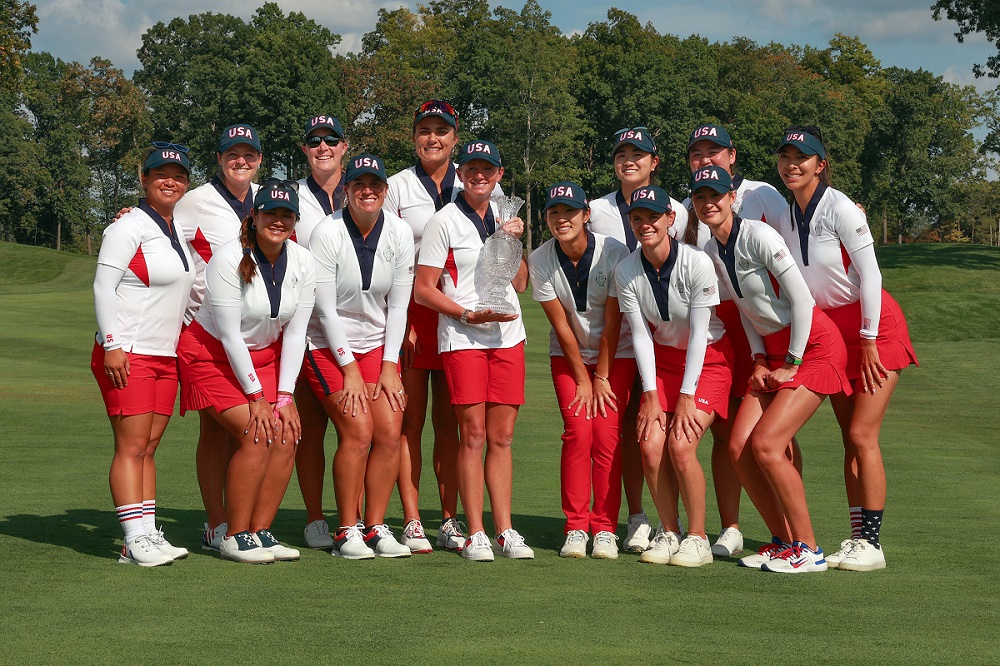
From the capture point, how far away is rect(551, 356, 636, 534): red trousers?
6.73 meters

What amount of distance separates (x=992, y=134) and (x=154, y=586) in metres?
48.9

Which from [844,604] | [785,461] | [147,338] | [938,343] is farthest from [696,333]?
[938,343]

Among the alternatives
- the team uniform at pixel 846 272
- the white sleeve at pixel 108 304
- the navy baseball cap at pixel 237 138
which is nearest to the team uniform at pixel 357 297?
the navy baseball cap at pixel 237 138

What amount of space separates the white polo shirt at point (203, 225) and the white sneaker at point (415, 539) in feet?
6.06

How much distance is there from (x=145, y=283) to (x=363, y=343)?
128 centimetres

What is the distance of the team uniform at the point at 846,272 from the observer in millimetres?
6324

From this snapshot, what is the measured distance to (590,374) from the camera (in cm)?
693

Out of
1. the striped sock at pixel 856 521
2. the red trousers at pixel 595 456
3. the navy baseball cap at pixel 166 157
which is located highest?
the navy baseball cap at pixel 166 157

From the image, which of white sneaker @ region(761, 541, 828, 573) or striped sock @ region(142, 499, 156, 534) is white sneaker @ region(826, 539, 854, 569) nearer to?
white sneaker @ region(761, 541, 828, 573)

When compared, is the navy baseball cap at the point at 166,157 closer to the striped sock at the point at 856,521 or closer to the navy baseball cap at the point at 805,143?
the navy baseball cap at the point at 805,143

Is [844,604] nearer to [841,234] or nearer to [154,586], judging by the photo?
[841,234]

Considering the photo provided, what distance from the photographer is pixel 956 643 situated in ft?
15.0

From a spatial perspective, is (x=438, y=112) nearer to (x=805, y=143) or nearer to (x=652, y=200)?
(x=652, y=200)

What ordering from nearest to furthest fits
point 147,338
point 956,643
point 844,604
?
1. point 956,643
2. point 844,604
3. point 147,338
